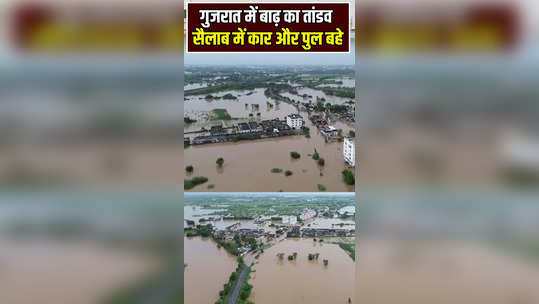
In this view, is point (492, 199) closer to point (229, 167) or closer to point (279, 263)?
point (279, 263)

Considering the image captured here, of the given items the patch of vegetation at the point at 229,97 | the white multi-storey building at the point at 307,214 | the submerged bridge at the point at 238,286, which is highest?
the patch of vegetation at the point at 229,97

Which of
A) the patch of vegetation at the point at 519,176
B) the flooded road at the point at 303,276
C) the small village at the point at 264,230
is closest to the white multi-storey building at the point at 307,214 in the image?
the small village at the point at 264,230

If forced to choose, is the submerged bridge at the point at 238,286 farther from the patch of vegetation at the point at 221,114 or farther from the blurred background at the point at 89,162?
the patch of vegetation at the point at 221,114

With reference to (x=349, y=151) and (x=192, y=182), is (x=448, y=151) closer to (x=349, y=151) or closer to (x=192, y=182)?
(x=349, y=151)

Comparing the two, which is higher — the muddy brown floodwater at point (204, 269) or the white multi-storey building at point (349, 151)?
the white multi-storey building at point (349, 151)

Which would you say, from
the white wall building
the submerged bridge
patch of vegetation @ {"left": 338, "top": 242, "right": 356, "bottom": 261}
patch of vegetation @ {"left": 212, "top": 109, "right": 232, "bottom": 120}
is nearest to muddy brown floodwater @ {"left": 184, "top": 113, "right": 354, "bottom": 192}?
patch of vegetation @ {"left": 212, "top": 109, "right": 232, "bottom": 120}

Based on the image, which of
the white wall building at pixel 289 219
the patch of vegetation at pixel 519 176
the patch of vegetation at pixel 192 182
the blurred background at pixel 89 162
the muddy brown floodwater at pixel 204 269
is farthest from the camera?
the white wall building at pixel 289 219

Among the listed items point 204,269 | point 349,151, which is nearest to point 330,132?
point 349,151

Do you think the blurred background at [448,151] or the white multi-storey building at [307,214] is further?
the white multi-storey building at [307,214]
